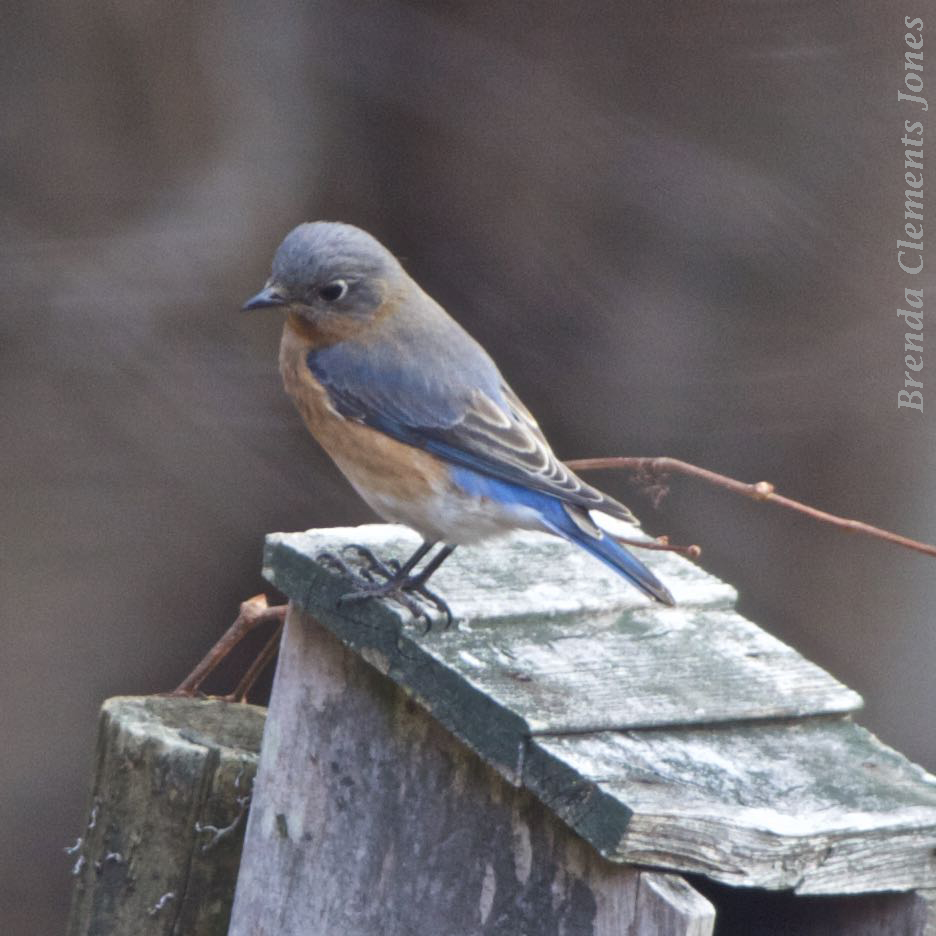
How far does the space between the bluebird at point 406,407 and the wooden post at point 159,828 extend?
398 millimetres

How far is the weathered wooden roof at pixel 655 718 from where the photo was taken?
217 cm

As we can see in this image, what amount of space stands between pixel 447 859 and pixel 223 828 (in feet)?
1.38

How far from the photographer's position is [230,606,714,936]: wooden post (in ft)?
7.70

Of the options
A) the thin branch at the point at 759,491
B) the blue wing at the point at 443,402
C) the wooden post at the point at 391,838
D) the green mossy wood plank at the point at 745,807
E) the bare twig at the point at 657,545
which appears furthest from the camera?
the blue wing at the point at 443,402

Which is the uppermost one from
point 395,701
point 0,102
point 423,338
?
point 0,102

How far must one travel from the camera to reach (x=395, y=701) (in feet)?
8.64

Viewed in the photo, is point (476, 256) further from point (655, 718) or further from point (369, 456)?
point (655, 718)

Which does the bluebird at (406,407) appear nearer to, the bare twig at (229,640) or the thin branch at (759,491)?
the thin branch at (759,491)

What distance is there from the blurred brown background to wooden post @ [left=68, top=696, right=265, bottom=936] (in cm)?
160

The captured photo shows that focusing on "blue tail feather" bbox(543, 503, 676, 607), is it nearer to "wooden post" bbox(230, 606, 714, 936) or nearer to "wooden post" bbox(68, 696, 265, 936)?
"wooden post" bbox(230, 606, 714, 936)

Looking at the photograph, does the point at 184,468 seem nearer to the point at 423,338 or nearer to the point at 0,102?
the point at 0,102

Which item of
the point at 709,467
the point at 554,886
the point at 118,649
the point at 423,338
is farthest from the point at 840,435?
the point at 554,886

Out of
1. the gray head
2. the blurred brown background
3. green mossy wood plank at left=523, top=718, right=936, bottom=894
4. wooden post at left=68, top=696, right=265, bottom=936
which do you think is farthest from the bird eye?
green mossy wood plank at left=523, top=718, right=936, bottom=894

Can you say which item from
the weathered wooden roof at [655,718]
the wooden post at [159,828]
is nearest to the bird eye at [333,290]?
the weathered wooden roof at [655,718]
